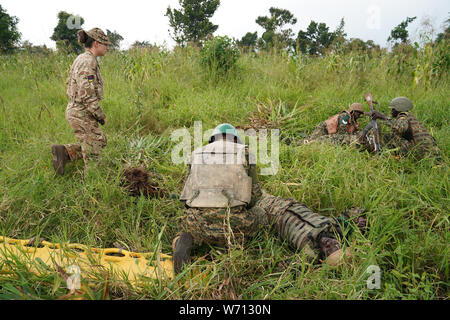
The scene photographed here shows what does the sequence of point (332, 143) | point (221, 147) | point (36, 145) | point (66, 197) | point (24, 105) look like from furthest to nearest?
point (24, 105)
point (332, 143)
point (36, 145)
point (66, 197)
point (221, 147)

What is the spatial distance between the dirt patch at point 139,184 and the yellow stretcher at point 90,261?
893 millimetres

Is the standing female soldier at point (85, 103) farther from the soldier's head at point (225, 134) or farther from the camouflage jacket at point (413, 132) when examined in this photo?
the camouflage jacket at point (413, 132)

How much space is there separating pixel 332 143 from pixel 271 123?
3.96 feet

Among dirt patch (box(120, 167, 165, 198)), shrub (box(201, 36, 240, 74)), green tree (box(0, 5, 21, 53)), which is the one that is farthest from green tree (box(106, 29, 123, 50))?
green tree (box(0, 5, 21, 53))

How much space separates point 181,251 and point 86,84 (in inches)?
105

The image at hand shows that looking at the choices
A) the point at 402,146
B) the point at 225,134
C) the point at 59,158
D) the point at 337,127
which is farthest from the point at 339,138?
the point at 59,158

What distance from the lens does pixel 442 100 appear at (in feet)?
19.0

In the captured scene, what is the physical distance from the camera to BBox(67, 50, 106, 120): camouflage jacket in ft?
12.1

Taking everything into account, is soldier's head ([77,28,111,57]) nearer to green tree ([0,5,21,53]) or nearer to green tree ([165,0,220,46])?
green tree ([0,5,21,53])

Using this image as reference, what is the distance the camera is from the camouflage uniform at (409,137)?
4242 mm

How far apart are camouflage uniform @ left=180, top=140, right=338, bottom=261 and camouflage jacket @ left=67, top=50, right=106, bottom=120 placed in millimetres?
2018

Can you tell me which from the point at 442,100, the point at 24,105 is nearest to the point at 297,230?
the point at 442,100
